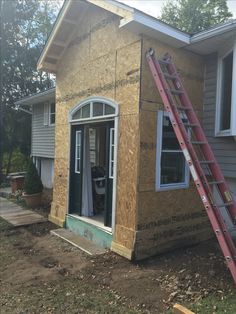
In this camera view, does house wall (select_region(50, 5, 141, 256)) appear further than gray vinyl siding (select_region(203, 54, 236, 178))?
No

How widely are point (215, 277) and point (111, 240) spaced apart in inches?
90.1

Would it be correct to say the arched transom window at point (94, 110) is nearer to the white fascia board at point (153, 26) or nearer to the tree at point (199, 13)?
the white fascia board at point (153, 26)

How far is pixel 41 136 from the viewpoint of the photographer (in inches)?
626

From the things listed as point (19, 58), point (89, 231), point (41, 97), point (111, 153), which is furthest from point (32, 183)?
point (19, 58)

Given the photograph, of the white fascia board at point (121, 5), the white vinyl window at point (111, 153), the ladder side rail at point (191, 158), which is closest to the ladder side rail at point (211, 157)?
the ladder side rail at point (191, 158)

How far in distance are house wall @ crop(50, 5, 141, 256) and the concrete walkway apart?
98 centimetres

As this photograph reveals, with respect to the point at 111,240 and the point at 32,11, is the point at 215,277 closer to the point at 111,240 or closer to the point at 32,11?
the point at 111,240

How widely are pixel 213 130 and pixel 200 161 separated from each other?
189cm

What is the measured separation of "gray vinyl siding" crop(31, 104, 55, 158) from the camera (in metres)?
14.9

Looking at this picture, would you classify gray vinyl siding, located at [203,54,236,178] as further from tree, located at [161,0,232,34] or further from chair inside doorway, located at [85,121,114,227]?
tree, located at [161,0,232,34]

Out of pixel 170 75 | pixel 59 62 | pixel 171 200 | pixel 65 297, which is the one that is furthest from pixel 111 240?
pixel 59 62

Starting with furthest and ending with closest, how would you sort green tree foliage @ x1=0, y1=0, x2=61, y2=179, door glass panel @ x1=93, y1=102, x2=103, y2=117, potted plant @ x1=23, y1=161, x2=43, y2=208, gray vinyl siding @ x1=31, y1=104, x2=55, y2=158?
green tree foliage @ x1=0, y1=0, x2=61, y2=179, gray vinyl siding @ x1=31, y1=104, x2=55, y2=158, potted plant @ x1=23, y1=161, x2=43, y2=208, door glass panel @ x1=93, y1=102, x2=103, y2=117

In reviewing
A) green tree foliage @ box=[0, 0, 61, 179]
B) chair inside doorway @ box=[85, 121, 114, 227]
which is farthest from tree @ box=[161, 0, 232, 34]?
chair inside doorway @ box=[85, 121, 114, 227]

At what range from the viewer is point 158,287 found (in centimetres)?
497
